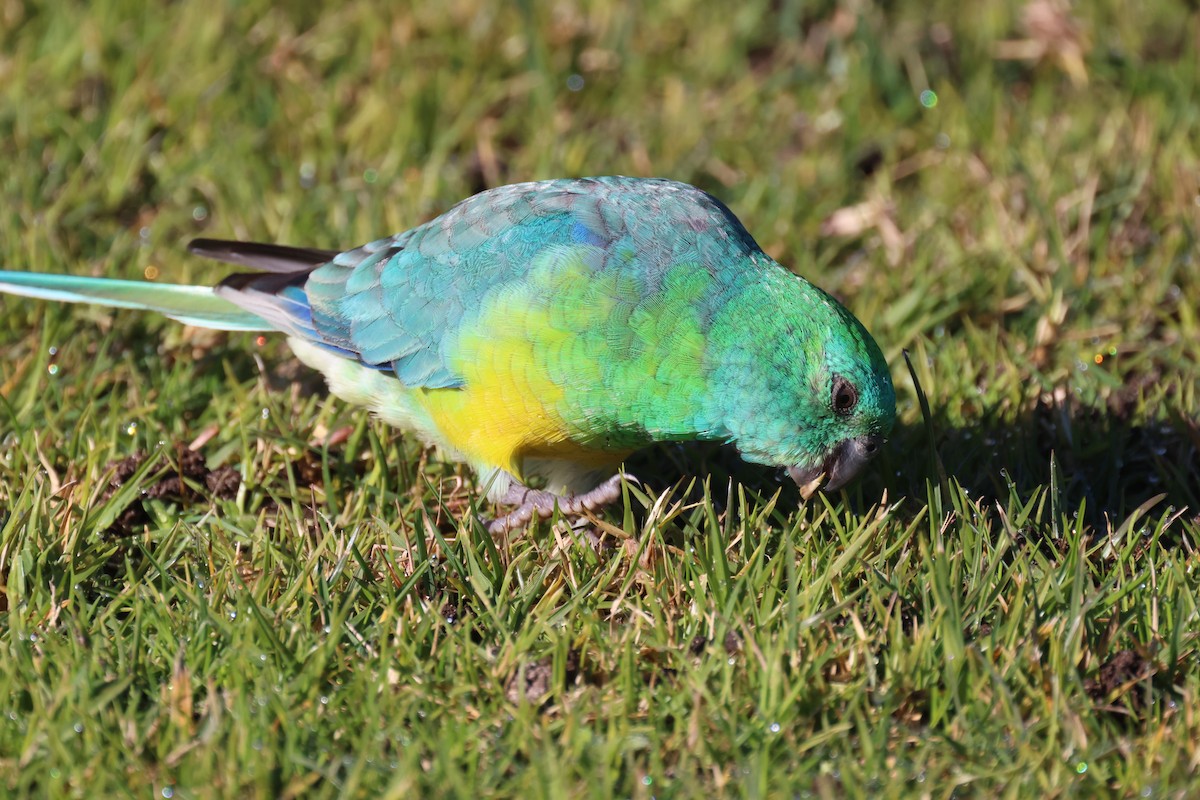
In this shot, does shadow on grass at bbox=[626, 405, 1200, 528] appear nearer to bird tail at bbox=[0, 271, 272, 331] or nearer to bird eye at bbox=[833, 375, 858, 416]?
bird eye at bbox=[833, 375, 858, 416]

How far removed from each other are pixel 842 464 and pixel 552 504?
3.00 ft

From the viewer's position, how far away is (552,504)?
12.8ft

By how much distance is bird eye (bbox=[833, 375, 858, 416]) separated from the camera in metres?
3.32

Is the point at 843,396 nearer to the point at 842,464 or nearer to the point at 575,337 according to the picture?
the point at 842,464

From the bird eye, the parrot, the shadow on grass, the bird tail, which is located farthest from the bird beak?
the bird tail

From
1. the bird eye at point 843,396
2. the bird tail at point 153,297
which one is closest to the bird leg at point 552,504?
the bird eye at point 843,396

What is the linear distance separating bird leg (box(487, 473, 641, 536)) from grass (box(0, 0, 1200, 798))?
0.39 feet

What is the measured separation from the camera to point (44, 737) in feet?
9.55

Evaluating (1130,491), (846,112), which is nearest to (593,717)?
(1130,491)

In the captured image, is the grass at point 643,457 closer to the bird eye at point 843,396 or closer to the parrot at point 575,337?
the parrot at point 575,337

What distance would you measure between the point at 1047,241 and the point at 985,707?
8.76 ft

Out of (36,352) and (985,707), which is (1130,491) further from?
(36,352)

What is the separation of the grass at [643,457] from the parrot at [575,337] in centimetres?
25

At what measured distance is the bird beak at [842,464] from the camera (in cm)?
344
